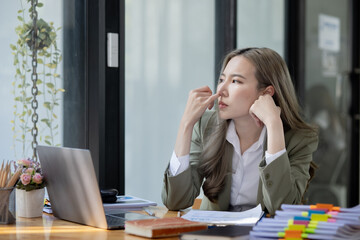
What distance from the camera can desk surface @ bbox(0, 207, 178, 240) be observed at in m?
1.60

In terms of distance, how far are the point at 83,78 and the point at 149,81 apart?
0.45 m

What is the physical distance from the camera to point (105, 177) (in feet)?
9.50

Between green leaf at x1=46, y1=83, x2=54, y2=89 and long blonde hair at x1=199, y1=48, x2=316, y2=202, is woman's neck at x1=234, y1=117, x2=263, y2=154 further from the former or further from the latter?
green leaf at x1=46, y1=83, x2=54, y2=89

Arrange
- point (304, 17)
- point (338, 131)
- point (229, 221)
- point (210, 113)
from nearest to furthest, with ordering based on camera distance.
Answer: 1. point (229, 221)
2. point (210, 113)
3. point (304, 17)
4. point (338, 131)

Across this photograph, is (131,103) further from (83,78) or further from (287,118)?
(287,118)

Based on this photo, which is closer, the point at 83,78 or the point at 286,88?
the point at 286,88

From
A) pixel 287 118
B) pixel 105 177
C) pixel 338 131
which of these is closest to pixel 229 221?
pixel 287 118

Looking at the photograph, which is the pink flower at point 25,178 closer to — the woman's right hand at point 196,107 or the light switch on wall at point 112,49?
the woman's right hand at point 196,107

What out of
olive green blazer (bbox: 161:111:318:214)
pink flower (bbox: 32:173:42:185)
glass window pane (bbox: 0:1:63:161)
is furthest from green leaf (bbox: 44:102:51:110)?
pink flower (bbox: 32:173:42:185)

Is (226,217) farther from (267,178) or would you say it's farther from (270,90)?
(270,90)

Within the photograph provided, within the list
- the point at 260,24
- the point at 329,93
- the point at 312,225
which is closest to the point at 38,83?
the point at 312,225

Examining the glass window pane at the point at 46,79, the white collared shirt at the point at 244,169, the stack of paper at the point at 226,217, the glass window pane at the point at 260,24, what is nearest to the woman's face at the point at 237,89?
the white collared shirt at the point at 244,169

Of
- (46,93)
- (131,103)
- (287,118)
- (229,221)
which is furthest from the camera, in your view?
(131,103)

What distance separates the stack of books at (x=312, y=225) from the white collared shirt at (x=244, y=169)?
803 mm
